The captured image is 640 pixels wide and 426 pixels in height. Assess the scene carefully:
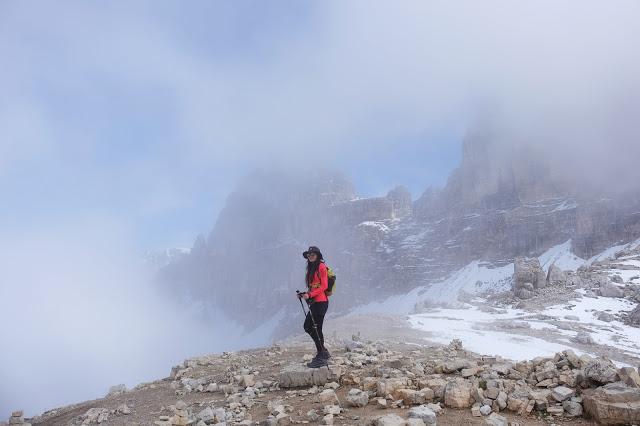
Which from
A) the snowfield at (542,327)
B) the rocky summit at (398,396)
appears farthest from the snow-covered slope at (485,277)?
the rocky summit at (398,396)

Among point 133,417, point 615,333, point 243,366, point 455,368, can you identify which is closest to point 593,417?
point 455,368

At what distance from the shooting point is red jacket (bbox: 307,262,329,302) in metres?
11.0

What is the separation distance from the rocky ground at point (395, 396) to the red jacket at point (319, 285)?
151 centimetres

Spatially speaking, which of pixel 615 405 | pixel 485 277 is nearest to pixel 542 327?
pixel 615 405

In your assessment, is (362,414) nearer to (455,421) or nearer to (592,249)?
(455,421)

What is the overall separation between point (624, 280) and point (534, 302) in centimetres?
1319

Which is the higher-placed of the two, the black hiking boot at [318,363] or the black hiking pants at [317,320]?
the black hiking pants at [317,320]

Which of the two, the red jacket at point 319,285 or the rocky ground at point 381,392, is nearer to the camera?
the rocky ground at point 381,392

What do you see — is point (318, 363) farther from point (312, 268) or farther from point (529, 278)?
point (529, 278)

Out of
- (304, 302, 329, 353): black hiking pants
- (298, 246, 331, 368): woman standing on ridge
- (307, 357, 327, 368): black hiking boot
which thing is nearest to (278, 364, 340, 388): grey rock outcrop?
(307, 357, 327, 368): black hiking boot

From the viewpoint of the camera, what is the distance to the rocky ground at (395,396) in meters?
7.12

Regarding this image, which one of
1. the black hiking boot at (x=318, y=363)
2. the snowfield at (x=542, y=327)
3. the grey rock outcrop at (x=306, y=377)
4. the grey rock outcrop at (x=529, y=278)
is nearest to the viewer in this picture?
the grey rock outcrop at (x=306, y=377)

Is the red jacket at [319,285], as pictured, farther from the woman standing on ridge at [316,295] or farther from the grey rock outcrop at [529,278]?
the grey rock outcrop at [529,278]

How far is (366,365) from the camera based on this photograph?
461 inches
